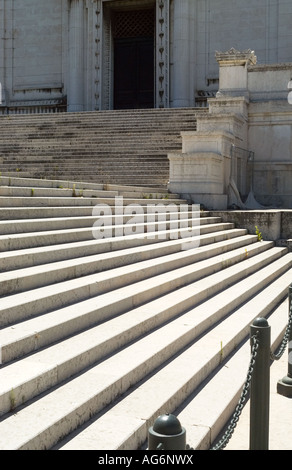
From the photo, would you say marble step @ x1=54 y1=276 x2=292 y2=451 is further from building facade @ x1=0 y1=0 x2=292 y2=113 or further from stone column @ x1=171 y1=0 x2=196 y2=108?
building facade @ x1=0 y1=0 x2=292 y2=113

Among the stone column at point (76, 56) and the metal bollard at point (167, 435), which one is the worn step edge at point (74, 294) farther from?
the stone column at point (76, 56)

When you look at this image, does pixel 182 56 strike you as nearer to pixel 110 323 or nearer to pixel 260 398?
pixel 110 323

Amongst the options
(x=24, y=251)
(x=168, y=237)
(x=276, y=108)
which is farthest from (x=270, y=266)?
(x=276, y=108)

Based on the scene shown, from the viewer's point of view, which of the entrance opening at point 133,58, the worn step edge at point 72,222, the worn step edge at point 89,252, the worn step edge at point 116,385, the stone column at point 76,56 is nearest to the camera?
the worn step edge at point 116,385

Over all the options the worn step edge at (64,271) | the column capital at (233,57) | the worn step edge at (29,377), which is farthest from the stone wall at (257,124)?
the worn step edge at (29,377)

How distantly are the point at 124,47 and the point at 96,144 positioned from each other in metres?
10.8

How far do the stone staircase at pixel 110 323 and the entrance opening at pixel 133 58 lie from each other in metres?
15.9

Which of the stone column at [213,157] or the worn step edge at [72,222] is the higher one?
the stone column at [213,157]

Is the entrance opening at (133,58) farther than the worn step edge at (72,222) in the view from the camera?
Yes

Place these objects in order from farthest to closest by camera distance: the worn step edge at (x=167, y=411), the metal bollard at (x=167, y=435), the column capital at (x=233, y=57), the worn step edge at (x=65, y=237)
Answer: the column capital at (x=233, y=57), the worn step edge at (x=65, y=237), the worn step edge at (x=167, y=411), the metal bollard at (x=167, y=435)

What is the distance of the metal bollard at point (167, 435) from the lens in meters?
2.21

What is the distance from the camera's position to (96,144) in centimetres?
1529

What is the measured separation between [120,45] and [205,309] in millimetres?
20222

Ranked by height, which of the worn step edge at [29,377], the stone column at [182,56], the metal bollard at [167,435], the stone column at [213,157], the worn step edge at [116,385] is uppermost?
the stone column at [182,56]
